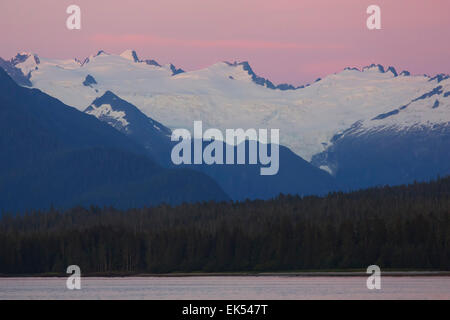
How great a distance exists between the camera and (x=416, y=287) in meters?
185
